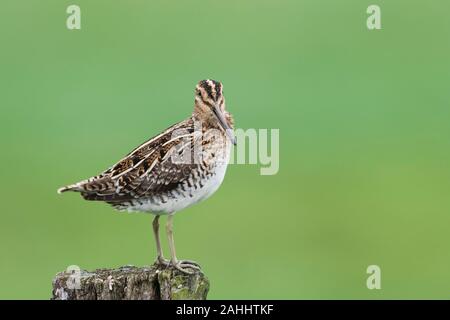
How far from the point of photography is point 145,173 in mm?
8062

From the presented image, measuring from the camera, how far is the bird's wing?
801 cm

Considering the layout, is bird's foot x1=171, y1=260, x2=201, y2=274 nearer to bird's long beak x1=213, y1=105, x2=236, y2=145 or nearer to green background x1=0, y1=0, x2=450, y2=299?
bird's long beak x1=213, y1=105, x2=236, y2=145

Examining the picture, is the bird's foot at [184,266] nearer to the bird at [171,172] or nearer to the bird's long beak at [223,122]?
the bird at [171,172]

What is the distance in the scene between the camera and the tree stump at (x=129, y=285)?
7.21m

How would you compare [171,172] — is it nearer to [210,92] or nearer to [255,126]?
[210,92]

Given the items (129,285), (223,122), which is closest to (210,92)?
(223,122)

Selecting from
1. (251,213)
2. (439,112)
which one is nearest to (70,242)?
(251,213)

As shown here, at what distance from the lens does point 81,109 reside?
21266mm

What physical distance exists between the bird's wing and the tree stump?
0.65 m

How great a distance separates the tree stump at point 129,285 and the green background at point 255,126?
5.08 metres

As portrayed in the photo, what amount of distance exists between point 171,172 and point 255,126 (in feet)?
35.6

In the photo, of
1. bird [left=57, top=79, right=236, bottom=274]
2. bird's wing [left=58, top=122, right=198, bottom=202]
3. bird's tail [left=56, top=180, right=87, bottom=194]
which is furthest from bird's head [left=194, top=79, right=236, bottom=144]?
bird's tail [left=56, top=180, right=87, bottom=194]

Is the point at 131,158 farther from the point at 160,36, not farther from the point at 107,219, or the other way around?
the point at 160,36

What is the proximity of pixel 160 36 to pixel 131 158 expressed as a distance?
56.7 ft
